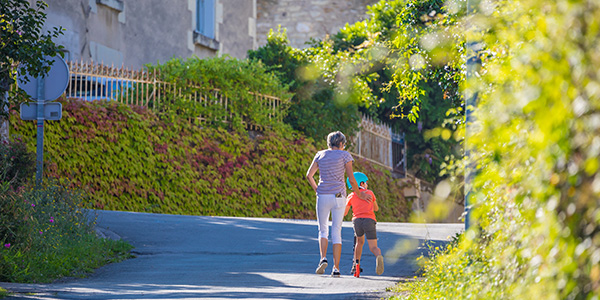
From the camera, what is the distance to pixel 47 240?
29.0ft

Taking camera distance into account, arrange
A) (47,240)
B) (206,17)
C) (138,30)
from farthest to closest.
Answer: (206,17)
(138,30)
(47,240)

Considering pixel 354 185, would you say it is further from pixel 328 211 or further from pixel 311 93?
pixel 311 93

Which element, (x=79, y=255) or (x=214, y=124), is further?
(x=214, y=124)

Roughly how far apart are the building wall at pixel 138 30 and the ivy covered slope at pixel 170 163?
6.65ft

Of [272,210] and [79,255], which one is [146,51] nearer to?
[272,210]

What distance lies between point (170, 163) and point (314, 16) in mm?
15018

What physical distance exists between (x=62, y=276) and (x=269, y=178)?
849 cm

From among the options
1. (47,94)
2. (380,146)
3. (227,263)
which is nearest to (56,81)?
(47,94)

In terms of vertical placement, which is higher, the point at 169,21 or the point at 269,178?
the point at 169,21

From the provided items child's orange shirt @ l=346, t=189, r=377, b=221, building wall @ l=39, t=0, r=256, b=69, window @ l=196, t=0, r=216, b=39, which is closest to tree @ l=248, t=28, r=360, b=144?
building wall @ l=39, t=0, r=256, b=69

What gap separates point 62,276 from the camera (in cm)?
852

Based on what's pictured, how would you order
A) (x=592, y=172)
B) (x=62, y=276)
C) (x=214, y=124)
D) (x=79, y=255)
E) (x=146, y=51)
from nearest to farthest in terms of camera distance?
(x=592, y=172), (x=62, y=276), (x=79, y=255), (x=214, y=124), (x=146, y=51)

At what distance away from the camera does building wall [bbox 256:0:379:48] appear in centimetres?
2883

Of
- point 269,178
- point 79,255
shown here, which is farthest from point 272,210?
point 79,255
